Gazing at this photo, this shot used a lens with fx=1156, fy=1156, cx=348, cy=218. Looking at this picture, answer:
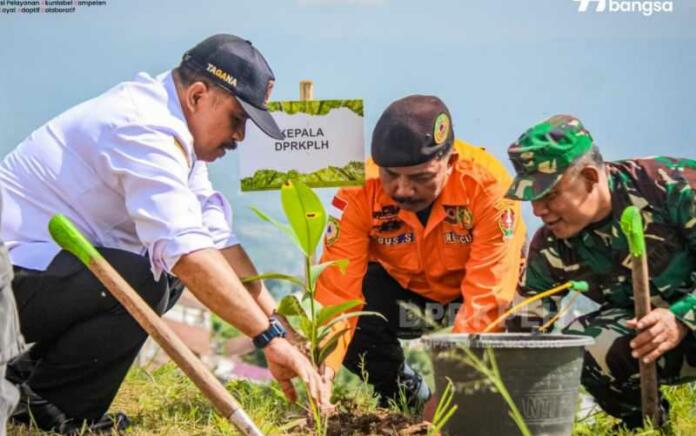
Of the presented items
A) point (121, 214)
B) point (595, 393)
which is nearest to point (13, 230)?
point (121, 214)

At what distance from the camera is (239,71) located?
12.6 ft

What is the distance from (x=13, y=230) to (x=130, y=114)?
1.90ft

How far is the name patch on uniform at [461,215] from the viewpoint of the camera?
4.63 meters

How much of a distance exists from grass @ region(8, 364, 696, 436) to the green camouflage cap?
0.88 meters

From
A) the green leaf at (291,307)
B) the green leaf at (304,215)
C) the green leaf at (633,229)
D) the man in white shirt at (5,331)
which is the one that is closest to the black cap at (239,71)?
the green leaf at (304,215)

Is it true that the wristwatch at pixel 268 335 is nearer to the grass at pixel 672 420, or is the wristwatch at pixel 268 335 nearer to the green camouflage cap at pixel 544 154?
the green camouflage cap at pixel 544 154

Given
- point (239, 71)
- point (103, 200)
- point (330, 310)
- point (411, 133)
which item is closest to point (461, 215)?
point (411, 133)

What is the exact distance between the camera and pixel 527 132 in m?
3.90

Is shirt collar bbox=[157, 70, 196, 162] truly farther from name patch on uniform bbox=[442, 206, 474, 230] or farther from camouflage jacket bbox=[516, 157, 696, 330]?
camouflage jacket bbox=[516, 157, 696, 330]

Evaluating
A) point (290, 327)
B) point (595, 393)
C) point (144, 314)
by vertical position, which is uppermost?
point (144, 314)

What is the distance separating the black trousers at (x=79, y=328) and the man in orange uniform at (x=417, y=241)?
0.77 m

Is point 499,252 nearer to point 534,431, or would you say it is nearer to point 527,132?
point 527,132

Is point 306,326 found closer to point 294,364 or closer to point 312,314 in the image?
point 312,314

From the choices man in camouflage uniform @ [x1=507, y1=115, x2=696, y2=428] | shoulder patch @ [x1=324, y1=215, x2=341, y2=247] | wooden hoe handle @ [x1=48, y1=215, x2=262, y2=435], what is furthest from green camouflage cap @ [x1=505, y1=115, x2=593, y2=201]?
wooden hoe handle @ [x1=48, y1=215, x2=262, y2=435]
